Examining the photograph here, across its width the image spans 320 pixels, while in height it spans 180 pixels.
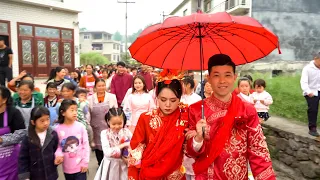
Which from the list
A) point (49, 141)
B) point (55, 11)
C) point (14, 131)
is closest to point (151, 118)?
point (49, 141)

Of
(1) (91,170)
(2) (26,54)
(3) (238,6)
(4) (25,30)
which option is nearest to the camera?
(1) (91,170)

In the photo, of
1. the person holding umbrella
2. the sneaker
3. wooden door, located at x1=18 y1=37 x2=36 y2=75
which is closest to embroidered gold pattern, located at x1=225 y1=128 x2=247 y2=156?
the person holding umbrella

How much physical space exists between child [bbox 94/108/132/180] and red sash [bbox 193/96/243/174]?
1558mm

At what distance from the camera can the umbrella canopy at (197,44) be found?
2.31 metres

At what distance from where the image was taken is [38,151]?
3.20 meters

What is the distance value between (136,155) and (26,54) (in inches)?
594

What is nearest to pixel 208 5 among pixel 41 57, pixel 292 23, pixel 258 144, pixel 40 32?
pixel 292 23

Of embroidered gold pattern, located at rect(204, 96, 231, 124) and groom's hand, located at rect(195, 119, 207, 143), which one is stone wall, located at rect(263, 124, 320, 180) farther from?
groom's hand, located at rect(195, 119, 207, 143)

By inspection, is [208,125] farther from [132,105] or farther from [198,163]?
[132,105]

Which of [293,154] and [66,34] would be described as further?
[66,34]

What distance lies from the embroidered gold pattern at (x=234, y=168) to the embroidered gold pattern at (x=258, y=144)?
0.10 meters

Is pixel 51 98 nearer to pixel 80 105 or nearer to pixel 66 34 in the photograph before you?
pixel 80 105

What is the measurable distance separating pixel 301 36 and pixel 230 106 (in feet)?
62.5

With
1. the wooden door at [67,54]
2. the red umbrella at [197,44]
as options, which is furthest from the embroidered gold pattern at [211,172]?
Answer: the wooden door at [67,54]
